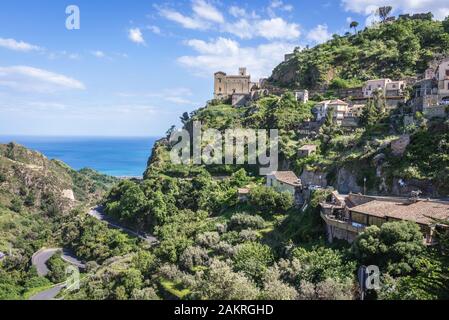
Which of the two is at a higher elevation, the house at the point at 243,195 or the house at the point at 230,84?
the house at the point at 230,84

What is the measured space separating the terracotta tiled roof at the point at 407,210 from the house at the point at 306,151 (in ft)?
62.8

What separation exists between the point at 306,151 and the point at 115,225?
949 inches

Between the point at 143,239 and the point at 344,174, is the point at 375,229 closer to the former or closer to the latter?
the point at 344,174

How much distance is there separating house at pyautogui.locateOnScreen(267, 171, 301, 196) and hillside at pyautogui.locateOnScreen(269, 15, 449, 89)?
30321 mm

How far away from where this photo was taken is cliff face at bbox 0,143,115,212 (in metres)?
87.0

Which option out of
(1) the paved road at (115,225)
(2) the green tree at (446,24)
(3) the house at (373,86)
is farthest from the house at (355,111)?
(2) the green tree at (446,24)

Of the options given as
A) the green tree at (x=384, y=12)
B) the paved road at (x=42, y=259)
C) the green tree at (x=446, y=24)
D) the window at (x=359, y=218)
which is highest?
the green tree at (x=384, y=12)

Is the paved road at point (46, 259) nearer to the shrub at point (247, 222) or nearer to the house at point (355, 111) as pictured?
the shrub at point (247, 222)

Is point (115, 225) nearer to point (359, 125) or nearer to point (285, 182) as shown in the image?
point (285, 182)

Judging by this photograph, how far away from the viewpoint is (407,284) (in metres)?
15.1

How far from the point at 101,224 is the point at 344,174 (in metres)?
28.7

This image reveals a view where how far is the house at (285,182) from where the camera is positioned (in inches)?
1364
